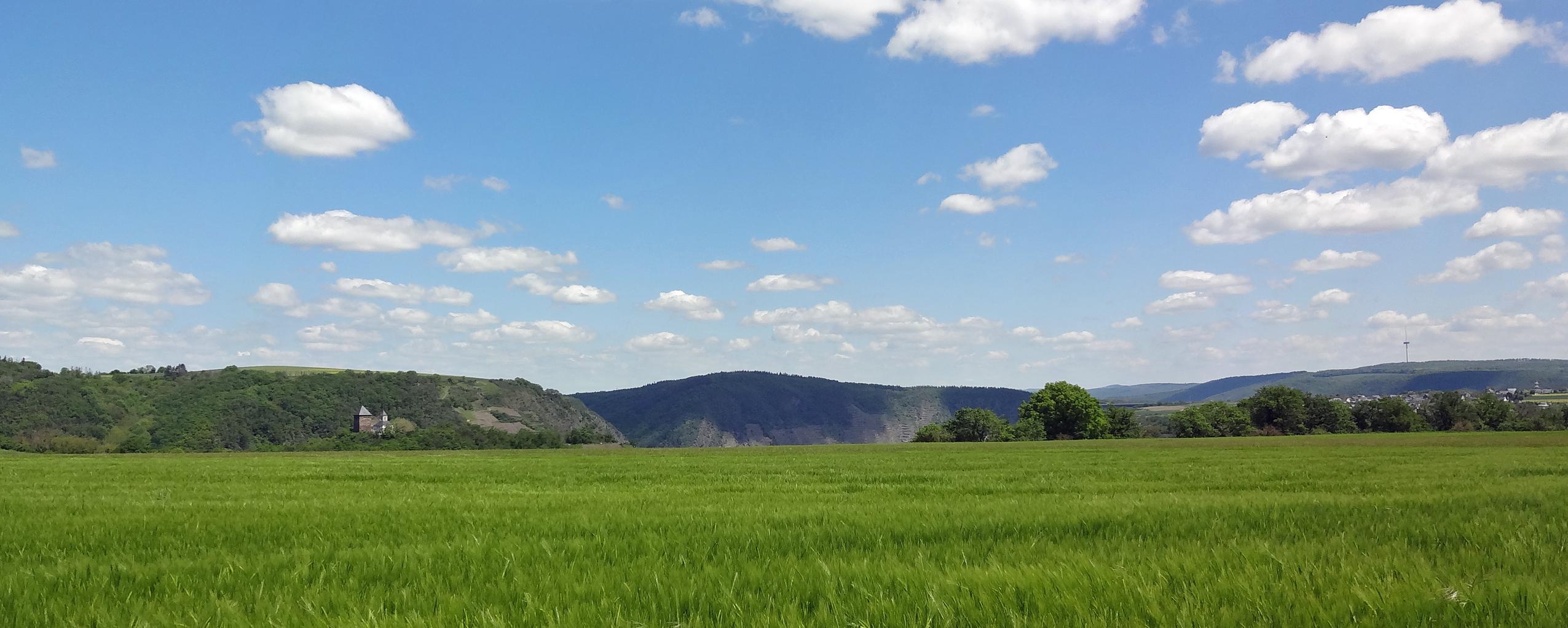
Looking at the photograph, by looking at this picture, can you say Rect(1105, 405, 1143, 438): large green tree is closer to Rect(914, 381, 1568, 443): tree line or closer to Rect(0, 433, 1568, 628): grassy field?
Rect(914, 381, 1568, 443): tree line

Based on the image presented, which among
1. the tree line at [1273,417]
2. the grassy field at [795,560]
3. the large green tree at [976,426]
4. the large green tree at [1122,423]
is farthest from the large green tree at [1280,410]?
the grassy field at [795,560]

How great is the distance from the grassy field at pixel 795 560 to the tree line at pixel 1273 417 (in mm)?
118153

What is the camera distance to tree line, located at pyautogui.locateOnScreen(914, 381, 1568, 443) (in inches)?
5098

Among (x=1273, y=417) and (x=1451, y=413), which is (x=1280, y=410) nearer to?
(x=1273, y=417)

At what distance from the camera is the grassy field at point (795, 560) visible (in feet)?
15.3

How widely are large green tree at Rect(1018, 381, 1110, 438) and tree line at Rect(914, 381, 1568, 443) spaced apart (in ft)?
0.32

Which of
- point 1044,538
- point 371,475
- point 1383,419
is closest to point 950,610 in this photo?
point 1044,538

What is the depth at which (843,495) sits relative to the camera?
611 inches

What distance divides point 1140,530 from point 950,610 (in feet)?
15.3

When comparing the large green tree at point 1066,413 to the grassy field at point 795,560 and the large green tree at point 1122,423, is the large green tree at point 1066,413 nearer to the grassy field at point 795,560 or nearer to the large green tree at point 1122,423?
the large green tree at point 1122,423

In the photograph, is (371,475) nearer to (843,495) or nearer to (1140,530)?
(843,495)

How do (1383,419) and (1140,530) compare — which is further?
Result: (1383,419)

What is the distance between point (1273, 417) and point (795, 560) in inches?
6071

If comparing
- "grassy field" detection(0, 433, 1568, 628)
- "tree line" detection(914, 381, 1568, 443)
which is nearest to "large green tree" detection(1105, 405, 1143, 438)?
"tree line" detection(914, 381, 1568, 443)
